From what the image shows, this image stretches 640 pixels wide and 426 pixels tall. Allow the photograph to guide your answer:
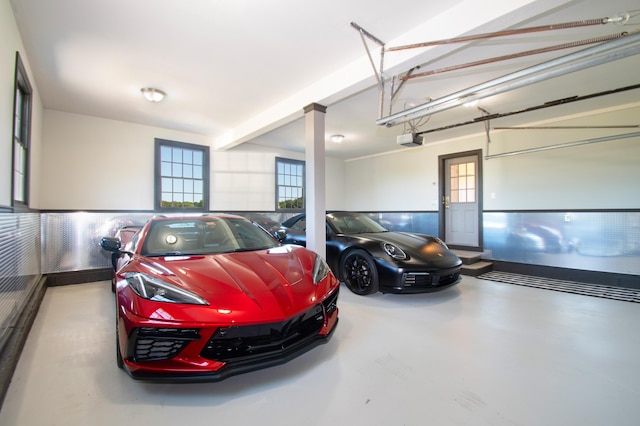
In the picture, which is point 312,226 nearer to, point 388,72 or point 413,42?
point 388,72

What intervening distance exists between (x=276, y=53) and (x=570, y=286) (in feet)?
16.7

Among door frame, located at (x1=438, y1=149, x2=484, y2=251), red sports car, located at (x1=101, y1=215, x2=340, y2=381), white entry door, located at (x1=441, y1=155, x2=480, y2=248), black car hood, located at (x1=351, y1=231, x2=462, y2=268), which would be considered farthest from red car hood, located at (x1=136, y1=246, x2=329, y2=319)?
white entry door, located at (x1=441, y1=155, x2=480, y2=248)

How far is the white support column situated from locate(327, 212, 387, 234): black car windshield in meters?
0.41

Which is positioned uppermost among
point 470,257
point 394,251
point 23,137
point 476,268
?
point 23,137

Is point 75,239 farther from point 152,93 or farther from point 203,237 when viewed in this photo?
point 203,237

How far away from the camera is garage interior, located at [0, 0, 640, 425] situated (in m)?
1.61

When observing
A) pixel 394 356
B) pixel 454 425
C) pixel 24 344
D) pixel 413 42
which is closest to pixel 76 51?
pixel 24 344

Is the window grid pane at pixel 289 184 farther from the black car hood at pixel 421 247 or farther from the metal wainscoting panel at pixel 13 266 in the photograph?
the metal wainscoting panel at pixel 13 266

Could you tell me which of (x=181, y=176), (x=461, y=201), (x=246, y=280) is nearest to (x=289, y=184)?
(x=181, y=176)

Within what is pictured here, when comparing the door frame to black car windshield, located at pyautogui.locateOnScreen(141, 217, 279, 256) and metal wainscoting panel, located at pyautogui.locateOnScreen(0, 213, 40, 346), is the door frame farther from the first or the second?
metal wainscoting panel, located at pyautogui.locateOnScreen(0, 213, 40, 346)

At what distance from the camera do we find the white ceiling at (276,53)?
7.43 ft

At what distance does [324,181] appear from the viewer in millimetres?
3680

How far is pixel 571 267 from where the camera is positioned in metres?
4.51

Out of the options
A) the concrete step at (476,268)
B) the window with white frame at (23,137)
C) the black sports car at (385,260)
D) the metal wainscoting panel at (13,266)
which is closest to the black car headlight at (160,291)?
the metal wainscoting panel at (13,266)
